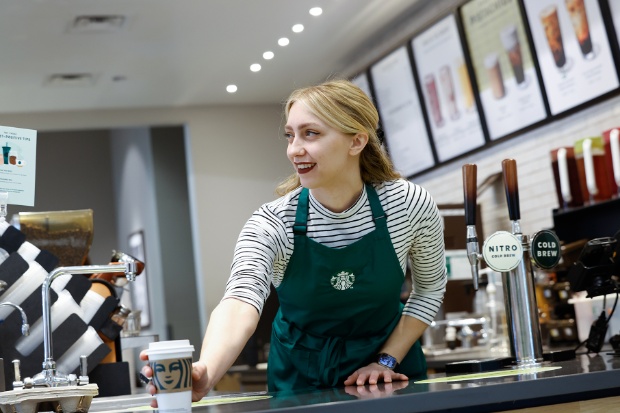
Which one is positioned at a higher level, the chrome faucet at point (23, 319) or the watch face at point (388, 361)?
the chrome faucet at point (23, 319)

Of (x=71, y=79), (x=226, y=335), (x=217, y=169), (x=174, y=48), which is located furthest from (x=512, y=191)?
(x=217, y=169)

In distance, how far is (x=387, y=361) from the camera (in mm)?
2033

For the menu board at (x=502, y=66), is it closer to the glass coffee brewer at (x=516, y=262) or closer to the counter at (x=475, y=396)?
the glass coffee brewer at (x=516, y=262)

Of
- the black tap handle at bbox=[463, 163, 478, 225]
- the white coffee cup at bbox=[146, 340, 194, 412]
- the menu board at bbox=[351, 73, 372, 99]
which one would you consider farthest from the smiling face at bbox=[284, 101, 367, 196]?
the menu board at bbox=[351, 73, 372, 99]

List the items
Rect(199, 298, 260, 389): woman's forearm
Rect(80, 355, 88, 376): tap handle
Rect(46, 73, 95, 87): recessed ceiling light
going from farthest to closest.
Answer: Rect(46, 73, 95, 87): recessed ceiling light, Rect(80, 355, 88, 376): tap handle, Rect(199, 298, 260, 389): woman's forearm

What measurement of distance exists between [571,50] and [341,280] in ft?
10.8

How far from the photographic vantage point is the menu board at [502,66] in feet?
17.1

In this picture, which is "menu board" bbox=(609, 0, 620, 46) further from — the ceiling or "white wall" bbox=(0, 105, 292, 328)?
"white wall" bbox=(0, 105, 292, 328)

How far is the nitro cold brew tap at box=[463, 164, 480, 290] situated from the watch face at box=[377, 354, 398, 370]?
248 millimetres

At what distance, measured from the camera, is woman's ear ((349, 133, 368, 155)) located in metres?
2.07

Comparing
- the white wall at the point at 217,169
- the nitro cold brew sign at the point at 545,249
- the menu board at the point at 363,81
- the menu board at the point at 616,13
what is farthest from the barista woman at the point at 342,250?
the white wall at the point at 217,169

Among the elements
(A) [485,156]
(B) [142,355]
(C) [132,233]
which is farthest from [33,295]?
(C) [132,233]

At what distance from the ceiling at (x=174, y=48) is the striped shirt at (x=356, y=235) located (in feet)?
13.5

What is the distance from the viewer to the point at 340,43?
7.18m
